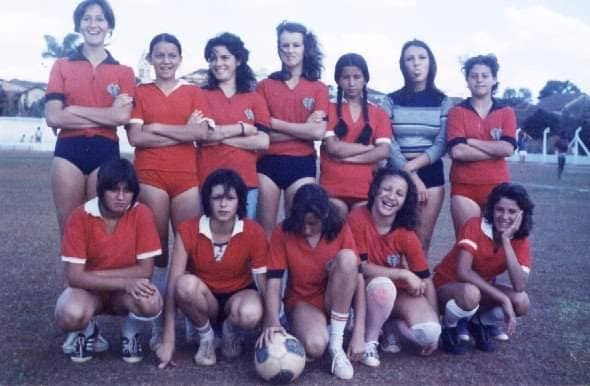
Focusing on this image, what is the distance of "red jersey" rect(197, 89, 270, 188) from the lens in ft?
17.7

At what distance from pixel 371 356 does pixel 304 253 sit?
814 millimetres

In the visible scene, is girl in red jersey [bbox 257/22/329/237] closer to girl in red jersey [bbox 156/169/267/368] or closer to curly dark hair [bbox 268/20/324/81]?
curly dark hair [bbox 268/20/324/81]

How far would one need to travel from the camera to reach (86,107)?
5227 millimetres

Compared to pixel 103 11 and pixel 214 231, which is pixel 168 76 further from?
pixel 214 231

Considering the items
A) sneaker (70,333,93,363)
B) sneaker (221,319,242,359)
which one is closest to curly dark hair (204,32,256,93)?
sneaker (221,319,242,359)

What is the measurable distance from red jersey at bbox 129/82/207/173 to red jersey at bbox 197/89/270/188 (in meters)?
0.09

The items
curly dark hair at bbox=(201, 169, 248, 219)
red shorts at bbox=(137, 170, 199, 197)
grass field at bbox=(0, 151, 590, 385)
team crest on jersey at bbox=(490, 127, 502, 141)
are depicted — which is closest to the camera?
grass field at bbox=(0, 151, 590, 385)

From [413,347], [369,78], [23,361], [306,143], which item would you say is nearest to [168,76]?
[306,143]

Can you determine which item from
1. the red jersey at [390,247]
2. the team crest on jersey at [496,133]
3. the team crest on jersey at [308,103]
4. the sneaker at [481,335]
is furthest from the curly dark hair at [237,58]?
the sneaker at [481,335]

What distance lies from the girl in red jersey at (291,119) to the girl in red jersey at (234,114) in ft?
0.47

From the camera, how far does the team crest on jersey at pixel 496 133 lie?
18.8 feet

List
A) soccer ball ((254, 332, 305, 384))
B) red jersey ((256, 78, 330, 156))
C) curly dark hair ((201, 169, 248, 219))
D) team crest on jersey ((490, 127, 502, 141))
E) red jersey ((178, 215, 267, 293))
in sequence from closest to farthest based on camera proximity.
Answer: soccer ball ((254, 332, 305, 384)) < curly dark hair ((201, 169, 248, 219)) < red jersey ((178, 215, 267, 293)) < red jersey ((256, 78, 330, 156)) < team crest on jersey ((490, 127, 502, 141))

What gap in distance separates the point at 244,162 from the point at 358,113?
1.01m

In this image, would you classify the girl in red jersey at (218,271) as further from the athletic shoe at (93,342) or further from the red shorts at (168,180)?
the athletic shoe at (93,342)
